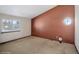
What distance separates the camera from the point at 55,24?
6379 millimetres

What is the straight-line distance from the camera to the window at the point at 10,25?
4.99 metres

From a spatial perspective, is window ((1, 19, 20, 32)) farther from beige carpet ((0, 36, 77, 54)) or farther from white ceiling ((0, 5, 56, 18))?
beige carpet ((0, 36, 77, 54))

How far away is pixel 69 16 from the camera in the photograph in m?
5.64

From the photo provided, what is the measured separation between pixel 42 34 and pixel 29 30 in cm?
129

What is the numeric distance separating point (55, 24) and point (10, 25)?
3028mm

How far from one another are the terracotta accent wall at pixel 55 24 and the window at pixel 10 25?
5.82ft

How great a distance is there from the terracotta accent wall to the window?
5.82ft

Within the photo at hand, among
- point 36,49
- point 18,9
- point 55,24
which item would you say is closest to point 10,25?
point 18,9

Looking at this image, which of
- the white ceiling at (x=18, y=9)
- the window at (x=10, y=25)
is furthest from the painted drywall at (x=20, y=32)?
the white ceiling at (x=18, y=9)

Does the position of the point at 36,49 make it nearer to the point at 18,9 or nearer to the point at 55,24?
the point at 18,9

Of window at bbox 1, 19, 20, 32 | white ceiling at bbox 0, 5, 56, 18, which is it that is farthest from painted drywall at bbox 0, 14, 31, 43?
white ceiling at bbox 0, 5, 56, 18

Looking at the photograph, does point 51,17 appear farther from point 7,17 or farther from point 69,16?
point 7,17
